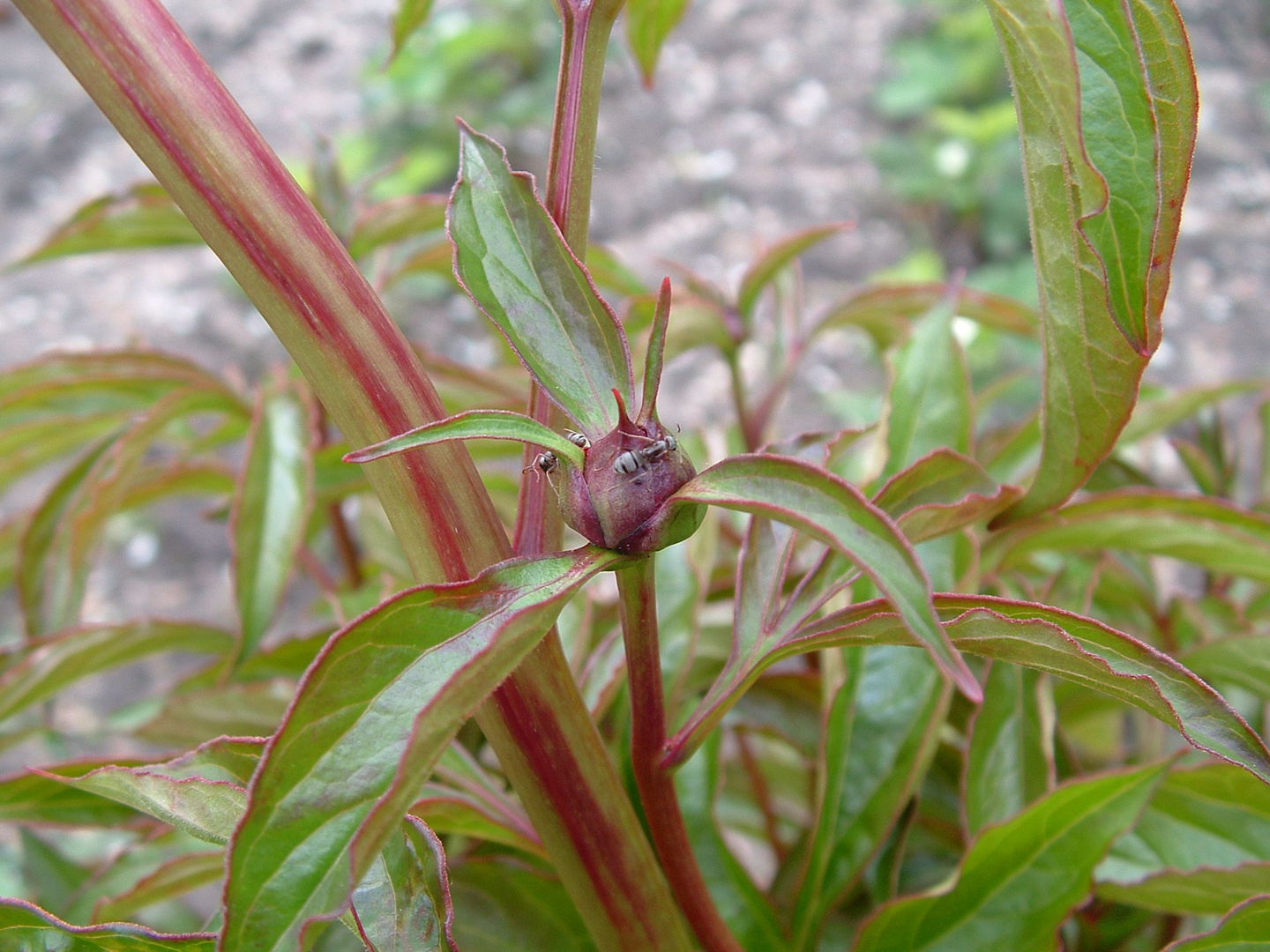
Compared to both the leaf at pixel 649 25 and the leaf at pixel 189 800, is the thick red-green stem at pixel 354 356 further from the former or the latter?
the leaf at pixel 649 25

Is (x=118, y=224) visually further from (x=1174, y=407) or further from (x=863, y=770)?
(x=1174, y=407)

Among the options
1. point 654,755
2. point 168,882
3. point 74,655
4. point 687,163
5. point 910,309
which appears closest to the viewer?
point 654,755

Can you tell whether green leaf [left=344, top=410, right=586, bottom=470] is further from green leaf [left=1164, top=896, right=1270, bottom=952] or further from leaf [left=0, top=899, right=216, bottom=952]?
green leaf [left=1164, top=896, right=1270, bottom=952]

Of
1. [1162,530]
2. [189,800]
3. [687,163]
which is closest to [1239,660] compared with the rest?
[1162,530]

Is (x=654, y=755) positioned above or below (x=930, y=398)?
below

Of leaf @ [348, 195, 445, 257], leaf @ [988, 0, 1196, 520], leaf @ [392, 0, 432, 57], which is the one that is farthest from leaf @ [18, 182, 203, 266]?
leaf @ [988, 0, 1196, 520]

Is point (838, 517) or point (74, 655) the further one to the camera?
point (74, 655)
